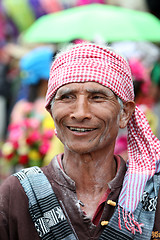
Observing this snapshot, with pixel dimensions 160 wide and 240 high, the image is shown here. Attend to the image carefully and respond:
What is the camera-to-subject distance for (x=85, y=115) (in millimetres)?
2527

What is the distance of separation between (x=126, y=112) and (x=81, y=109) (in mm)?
383

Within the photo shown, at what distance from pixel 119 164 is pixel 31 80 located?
3.62 metres

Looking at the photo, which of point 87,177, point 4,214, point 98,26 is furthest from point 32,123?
point 4,214

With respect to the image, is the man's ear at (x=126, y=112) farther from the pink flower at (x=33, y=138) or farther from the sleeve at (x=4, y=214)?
the pink flower at (x=33, y=138)

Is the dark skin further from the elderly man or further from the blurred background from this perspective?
the blurred background

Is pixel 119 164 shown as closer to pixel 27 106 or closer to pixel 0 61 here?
pixel 27 106

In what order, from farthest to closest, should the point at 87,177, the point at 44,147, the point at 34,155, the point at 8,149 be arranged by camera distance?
the point at 8,149 < the point at 34,155 < the point at 44,147 < the point at 87,177

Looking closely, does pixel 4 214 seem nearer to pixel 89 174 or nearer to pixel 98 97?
pixel 89 174

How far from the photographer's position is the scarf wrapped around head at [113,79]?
2.58 metres

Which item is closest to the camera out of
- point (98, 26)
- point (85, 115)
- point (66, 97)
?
point (85, 115)

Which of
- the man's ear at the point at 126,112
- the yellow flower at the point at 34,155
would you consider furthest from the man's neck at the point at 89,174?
the yellow flower at the point at 34,155

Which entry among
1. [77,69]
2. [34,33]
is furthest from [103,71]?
[34,33]

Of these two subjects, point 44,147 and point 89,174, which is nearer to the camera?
point 89,174

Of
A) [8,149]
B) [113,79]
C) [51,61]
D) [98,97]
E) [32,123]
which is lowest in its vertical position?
[8,149]
